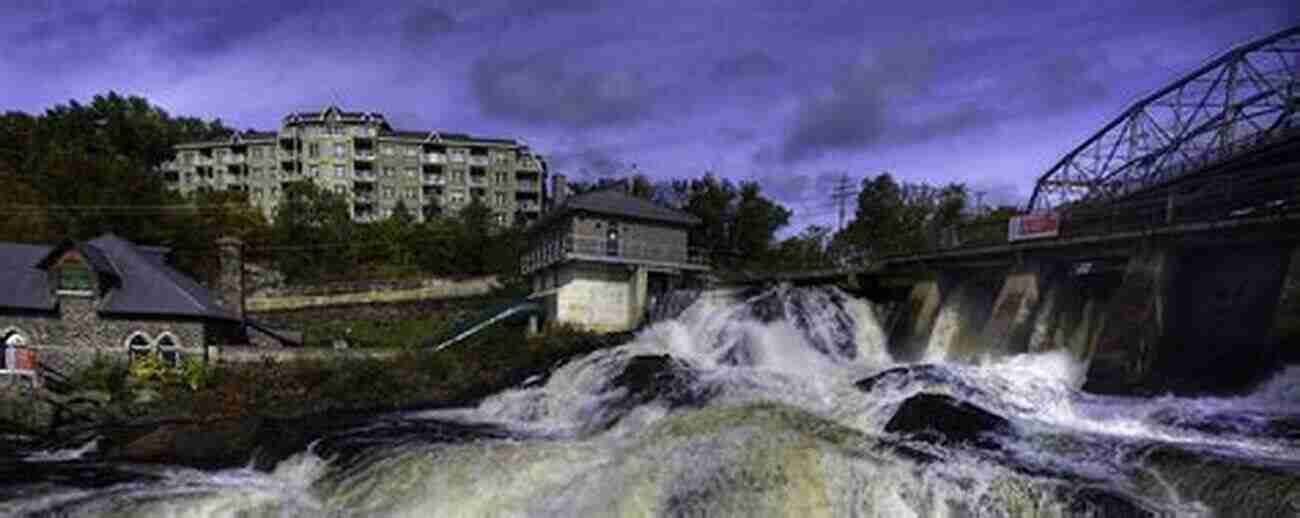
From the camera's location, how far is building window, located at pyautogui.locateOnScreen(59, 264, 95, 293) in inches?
1515

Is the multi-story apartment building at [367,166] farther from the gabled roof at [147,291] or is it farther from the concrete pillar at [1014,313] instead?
the concrete pillar at [1014,313]

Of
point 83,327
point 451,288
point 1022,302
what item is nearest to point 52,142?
point 451,288

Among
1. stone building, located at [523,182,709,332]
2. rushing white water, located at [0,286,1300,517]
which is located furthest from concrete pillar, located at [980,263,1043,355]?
stone building, located at [523,182,709,332]

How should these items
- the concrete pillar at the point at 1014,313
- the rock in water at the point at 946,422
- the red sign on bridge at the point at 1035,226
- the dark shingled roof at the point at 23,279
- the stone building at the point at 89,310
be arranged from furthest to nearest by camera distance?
the dark shingled roof at the point at 23,279, the stone building at the point at 89,310, the red sign on bridge at the point at 1035,226, the concrete pillar at the point at 1014,313, the rock in water at the point at 946,422

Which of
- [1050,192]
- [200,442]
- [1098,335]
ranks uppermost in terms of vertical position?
[1050,192]

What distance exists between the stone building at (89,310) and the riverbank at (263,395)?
1394 millimetres

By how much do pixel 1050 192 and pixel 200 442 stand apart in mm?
68244

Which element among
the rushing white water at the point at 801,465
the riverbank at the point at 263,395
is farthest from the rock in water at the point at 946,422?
the riverbank at the point at 263,395

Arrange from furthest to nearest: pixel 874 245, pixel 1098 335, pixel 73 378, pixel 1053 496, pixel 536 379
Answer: pixel 874 245 < pixel 73 378 < pixel 536 379 < pixel 1098 335 < pixel 1053 496

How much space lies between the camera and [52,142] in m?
78.8

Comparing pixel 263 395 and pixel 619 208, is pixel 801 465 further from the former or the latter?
pixel 619 208

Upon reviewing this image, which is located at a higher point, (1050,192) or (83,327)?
(1050,192)

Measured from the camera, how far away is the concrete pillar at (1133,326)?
2586 centimetres

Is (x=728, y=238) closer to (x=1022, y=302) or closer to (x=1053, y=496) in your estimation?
(x=1022, y=302)
